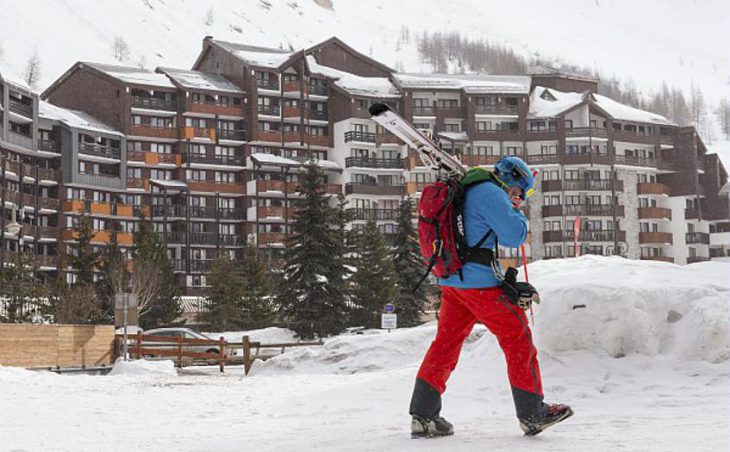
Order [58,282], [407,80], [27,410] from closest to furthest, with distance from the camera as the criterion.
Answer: [27,410] < [58,282] < [407,80]

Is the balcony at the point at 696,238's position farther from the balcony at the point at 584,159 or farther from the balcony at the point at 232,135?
the balcony at the point at 232,135

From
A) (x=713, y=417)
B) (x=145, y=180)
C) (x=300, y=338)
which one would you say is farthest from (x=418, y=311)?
(x=713, y=417)

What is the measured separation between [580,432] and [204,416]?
3.61 meters

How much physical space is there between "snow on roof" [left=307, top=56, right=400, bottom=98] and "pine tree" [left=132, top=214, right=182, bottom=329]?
27517 millimetres

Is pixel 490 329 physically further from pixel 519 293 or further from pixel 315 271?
pixel 315 271

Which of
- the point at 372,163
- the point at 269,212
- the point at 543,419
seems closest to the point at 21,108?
the point at 269,212

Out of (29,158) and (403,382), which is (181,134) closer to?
(29,158)

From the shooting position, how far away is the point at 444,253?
655 centimetres

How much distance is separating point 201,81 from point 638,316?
219 feet

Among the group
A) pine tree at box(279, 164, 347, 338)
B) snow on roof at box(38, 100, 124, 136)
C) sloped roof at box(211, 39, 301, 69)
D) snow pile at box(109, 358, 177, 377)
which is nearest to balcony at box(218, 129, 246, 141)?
sloped roof at box(211, 39, 301, 69)

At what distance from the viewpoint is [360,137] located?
75.1 m

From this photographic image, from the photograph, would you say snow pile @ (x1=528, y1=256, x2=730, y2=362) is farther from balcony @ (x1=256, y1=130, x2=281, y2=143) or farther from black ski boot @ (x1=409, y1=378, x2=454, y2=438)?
balcony @ (x1=256, y1=130, x2=281, y2=143)

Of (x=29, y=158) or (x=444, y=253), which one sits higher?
(x=29, y=158)

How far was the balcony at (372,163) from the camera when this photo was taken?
7481 centimetres
